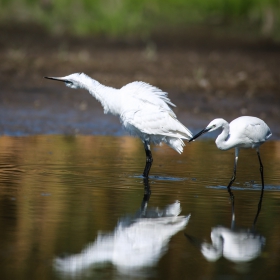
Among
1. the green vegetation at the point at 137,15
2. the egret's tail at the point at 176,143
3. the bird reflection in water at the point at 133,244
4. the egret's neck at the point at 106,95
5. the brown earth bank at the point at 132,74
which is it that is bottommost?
the bird reflection in water at the point at 133,244

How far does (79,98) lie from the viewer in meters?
14.3

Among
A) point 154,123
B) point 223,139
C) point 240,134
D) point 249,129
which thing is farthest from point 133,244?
point 154,123

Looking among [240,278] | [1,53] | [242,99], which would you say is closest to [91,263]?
[240,278]

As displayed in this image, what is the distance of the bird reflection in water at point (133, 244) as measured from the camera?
16.9 feet

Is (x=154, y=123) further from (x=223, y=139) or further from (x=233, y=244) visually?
(x=233, y=244)

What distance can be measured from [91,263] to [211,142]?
6.53 m

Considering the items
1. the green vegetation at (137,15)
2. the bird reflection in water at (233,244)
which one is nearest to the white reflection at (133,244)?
the bird reflection in water at (233,244)

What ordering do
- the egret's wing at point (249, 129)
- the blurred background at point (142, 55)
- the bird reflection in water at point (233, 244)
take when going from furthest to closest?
the blurred background at point (142, 55) → the egret's wing at point (249, 129) → the bird reflection in water at point (233, 244)

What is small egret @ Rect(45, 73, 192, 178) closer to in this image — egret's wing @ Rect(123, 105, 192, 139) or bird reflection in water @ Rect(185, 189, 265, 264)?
egret's wing @ Rect(123, 105, 192, 139)

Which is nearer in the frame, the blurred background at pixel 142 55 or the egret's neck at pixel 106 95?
the egret's neck at pixel 106 95

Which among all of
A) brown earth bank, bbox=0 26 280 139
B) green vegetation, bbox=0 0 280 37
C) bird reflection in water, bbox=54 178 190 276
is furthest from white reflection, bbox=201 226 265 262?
green vegetation, bbox=0 0 280 37

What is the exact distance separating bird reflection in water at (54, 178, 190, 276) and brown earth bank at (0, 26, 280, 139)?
5.48 metres

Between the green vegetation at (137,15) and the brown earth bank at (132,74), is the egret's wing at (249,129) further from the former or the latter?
the green vegetation at (137,15)

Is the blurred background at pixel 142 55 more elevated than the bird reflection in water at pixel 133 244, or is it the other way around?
the blurred background at pixel 142 55
